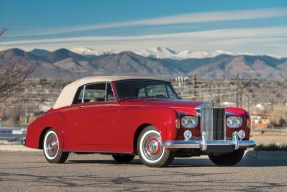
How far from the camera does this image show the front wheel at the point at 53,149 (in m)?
14.6

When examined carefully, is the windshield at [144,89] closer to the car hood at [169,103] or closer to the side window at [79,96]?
the car hood at [169,103]

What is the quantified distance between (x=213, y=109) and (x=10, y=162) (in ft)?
13.7

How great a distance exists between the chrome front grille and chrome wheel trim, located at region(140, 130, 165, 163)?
813mm

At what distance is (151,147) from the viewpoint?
13.1 metres

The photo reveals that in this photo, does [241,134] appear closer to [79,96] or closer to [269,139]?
[79,96]

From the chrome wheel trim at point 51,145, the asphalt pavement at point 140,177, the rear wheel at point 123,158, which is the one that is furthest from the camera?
the rear wheel at point 123,158

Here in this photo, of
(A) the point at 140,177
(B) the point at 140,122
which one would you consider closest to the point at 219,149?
(B) the point at 140,122

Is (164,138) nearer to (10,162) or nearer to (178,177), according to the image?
(178,177)

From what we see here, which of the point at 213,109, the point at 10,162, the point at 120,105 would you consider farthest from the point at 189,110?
the point at 10,162

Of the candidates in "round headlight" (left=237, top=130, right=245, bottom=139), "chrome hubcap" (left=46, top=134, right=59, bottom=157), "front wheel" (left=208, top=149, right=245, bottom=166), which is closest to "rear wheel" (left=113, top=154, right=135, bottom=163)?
"chrome hubcap" (left=46, top=134, right=59, bottom=157)

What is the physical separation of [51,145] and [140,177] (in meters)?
4.11

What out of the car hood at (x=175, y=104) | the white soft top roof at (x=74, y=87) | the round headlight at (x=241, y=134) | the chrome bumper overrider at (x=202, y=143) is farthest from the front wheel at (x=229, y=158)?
the white soft top roof at (x=74, y=87)

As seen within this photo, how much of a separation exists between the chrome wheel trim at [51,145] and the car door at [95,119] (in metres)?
0.46

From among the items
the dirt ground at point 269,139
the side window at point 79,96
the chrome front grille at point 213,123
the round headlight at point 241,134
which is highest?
the side window at point 79,96
